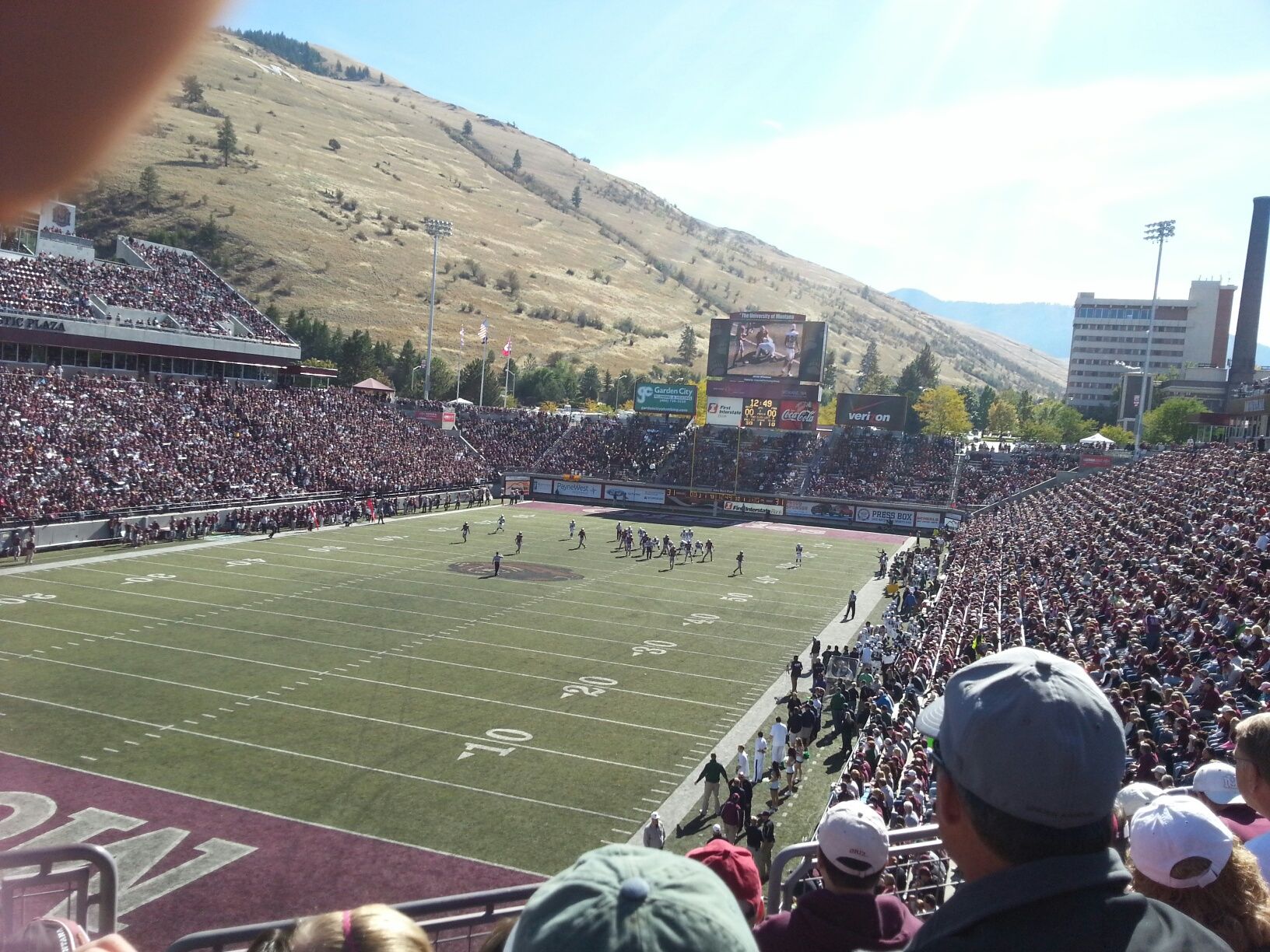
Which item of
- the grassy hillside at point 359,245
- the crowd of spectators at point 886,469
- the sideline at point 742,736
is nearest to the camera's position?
the sideline at point 742,736

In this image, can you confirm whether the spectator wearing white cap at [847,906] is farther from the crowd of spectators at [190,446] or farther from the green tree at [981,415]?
the green tree at [981,415]

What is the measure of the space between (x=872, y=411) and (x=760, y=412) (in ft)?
26.7

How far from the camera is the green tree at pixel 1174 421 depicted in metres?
80.7

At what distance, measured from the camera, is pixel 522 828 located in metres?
13.0

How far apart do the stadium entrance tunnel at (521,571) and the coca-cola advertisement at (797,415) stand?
27490mm

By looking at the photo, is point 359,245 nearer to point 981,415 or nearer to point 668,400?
point 981,415

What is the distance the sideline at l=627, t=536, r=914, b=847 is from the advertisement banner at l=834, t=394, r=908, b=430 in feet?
108

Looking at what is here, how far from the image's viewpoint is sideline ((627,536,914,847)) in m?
13.7

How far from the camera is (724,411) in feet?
194

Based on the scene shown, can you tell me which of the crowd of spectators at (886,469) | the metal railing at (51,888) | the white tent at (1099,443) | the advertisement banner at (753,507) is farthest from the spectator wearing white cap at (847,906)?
the white tent at (1099,443)

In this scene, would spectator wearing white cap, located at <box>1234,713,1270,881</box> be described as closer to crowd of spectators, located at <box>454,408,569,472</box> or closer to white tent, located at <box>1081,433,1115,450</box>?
crowd of spectators, located at <box>454,408,569,472</box>

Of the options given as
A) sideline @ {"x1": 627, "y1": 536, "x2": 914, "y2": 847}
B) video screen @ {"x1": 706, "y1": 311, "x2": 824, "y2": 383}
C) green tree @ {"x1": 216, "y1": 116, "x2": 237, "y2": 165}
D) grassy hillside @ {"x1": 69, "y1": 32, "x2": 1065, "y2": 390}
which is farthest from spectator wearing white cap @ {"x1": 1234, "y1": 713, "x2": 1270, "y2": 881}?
green tree @ {"x1": 216, "y1": 116, "x2": 237, "y2": 165}

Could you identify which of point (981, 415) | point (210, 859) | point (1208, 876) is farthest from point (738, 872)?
point (981, 415)

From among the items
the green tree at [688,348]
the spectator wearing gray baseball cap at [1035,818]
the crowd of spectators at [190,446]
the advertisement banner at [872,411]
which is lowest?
the crowd of spectators at [190,446]
